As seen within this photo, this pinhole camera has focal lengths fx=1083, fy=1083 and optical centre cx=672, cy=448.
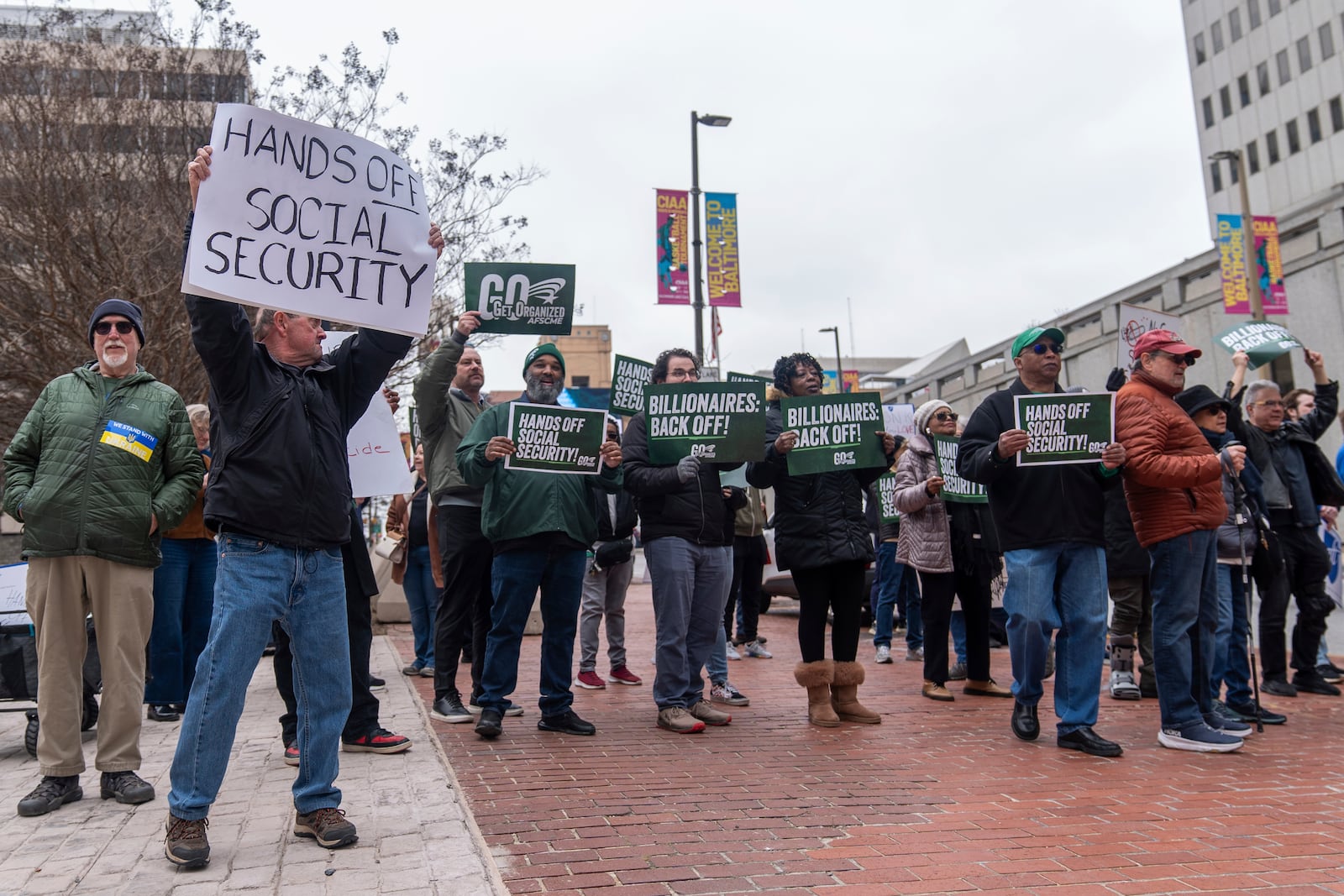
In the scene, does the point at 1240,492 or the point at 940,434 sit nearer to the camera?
the point at 1240,492

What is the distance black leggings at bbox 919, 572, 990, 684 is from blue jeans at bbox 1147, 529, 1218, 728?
191cm

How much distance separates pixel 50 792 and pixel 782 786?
317 cm

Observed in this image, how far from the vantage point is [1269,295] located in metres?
24.8

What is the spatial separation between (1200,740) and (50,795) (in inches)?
224

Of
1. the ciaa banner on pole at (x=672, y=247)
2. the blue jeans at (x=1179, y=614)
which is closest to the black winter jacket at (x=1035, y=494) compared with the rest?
the blue jeans at (x=1179, y=614)

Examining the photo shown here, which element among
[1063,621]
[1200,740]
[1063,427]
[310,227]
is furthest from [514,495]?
[1200,740]

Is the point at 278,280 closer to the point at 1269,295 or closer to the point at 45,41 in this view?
the point at 45,41

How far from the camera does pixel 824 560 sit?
6.59m

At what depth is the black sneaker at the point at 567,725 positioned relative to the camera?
6.23 meters

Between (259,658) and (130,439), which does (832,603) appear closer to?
(259,658)

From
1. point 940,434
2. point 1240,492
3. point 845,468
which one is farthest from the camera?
point 940,434

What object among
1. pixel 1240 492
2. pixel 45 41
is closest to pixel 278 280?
pixel 1240 492

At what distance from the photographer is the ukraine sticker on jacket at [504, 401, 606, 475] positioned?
19.9 feet

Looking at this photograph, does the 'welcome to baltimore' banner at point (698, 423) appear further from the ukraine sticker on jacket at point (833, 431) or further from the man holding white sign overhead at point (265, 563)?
the man holding white sign overhead at point (265, 563)
